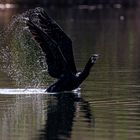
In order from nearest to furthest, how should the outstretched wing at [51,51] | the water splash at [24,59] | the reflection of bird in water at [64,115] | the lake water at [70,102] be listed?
the reflection of bird in water at [64,115], the lake water at [70,102], the outstretched wing at [51,51], the water splash at [24,59]

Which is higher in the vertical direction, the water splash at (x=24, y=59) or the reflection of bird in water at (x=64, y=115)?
the water splash at (x=24, y=59)

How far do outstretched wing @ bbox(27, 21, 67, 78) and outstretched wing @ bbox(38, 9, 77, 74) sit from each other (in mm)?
231

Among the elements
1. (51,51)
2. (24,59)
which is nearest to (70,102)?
(51,51)

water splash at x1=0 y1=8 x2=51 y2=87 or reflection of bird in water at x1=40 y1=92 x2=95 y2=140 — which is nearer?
reflection of bird in water at x1=40 y1=92 x2=95 y2=140

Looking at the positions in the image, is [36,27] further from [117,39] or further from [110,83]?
[117,39]

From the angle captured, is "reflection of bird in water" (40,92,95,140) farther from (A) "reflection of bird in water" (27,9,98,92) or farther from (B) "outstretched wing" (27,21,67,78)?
(B) "outstretched wing" (27,21,67,78)

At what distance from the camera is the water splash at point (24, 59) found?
2272cm

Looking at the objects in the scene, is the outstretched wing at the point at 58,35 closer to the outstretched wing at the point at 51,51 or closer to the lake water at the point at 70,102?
the outstretched wing at the point at 51,51

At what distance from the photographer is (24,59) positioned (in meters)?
27.3

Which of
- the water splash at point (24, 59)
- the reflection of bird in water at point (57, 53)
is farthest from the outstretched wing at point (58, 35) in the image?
the water splash at point (24, 59)

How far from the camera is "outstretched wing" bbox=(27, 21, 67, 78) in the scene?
20.7 m

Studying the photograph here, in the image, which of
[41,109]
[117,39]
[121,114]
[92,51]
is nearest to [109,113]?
[121,114]

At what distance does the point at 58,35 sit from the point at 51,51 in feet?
1.36

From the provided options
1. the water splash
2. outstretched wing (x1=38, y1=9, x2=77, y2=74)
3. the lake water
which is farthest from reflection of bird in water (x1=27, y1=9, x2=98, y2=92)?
the lake water
